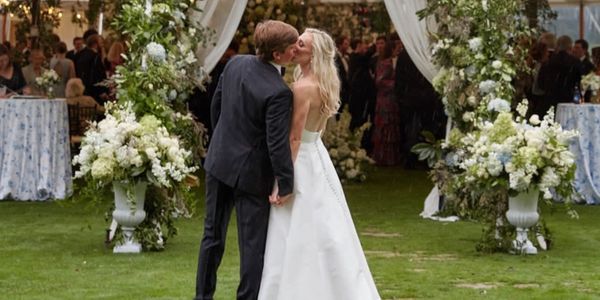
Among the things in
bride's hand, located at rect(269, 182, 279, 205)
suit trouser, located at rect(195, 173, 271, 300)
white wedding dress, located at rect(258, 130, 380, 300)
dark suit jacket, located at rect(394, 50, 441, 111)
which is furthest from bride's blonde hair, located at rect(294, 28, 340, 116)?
dark suit jacket, located at rect(394, 50, 441, 111)

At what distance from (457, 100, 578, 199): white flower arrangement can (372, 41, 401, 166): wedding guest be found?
29.6ft

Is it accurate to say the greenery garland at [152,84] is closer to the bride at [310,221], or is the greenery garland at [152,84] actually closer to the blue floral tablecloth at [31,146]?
the bride at [310,221]

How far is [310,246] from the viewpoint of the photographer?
7531 mm

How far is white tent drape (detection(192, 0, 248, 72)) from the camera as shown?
13.4 m

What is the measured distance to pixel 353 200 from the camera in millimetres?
15234

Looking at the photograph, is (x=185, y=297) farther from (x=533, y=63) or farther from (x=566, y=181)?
(x=533, y=63)

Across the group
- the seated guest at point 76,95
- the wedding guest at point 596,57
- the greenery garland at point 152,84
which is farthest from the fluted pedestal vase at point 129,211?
the wedding guest at point 596,57

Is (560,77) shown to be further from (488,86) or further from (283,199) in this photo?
(283,199)

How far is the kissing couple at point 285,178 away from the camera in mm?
7477

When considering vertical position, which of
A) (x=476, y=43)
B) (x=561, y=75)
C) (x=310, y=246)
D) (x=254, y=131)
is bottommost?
(x=310, y=246)

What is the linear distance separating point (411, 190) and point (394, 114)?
3.47 metres

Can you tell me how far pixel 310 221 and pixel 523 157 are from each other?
3209 mm

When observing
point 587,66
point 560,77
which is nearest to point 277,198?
point 560,77

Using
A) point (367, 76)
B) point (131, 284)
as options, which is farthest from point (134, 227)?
point (367, 76)
